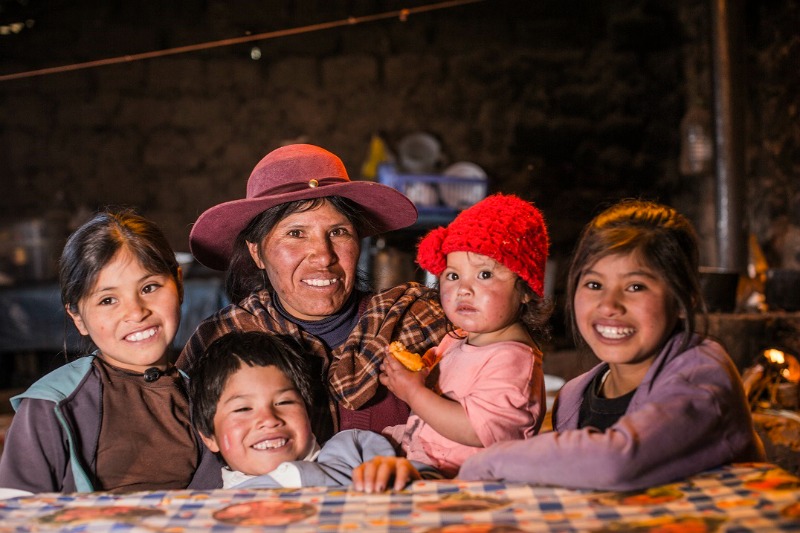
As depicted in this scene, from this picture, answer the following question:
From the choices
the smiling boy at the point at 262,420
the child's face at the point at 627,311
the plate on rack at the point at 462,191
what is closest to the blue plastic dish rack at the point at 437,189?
the plate on rack at the point at 462,191

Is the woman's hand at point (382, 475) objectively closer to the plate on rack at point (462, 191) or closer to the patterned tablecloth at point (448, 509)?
the patterned tablecloth at point (448, 509)

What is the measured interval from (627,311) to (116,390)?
1.32m

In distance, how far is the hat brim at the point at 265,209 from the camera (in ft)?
7.99

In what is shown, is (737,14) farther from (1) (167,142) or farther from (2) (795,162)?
(1) (167,142)

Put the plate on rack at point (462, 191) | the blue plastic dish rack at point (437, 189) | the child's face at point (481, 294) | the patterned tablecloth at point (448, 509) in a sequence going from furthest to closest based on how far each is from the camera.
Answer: the plate on rack at point (462, 191)
the blue plastic dish rack at point (437, 189)
the child's face at point (481, 294)
the patterned tablecloth at point (448, 509)

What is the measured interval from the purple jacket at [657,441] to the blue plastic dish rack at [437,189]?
442 cm

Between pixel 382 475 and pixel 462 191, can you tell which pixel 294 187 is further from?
pixel 462 191

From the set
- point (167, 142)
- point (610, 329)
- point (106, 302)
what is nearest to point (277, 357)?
point (106, 302)

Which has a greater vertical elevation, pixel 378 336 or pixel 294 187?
pixel 294 187

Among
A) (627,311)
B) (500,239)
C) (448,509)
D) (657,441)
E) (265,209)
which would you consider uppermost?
(265,209)

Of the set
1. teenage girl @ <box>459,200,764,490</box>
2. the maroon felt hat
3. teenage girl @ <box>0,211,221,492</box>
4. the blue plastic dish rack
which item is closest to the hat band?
the maroon felt hat

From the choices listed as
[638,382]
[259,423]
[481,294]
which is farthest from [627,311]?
[259,423]

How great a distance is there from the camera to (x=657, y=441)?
5.09 feet

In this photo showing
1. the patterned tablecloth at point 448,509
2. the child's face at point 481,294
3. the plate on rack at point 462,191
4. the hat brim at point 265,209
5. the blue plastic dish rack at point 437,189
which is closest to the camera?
the patterned tablecloth at point 448,509
